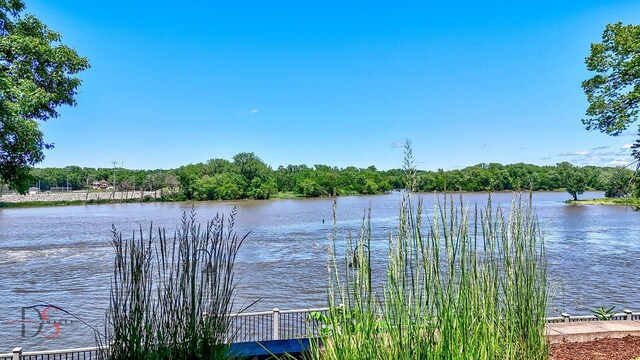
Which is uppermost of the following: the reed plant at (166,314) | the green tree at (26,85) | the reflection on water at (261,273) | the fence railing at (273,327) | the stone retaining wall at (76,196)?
the green tree at (26,85)

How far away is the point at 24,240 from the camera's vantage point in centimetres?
3391

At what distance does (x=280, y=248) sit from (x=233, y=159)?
79039 mm

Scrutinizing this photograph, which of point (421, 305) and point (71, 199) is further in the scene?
A: point (71, 199)

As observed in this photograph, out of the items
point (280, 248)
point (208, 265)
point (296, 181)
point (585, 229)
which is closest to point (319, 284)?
point (280, 248)

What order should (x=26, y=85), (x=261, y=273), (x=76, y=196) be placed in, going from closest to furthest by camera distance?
(x=26, y=85)
(x=261, y=273)
(x=76, y=196)

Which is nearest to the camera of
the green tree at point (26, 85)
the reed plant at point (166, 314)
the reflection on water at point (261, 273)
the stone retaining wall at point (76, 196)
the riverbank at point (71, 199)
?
the reed plant at point (166, 314)

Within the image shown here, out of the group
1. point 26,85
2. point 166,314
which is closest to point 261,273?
point 26,85

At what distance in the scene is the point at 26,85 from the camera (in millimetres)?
6074

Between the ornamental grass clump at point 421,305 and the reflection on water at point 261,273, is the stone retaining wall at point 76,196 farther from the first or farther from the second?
the ornamental grass clump at point 421,305

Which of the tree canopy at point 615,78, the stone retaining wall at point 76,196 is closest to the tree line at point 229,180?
the stone retaining wall at point 76,196

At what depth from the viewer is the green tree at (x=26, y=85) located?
5.71m

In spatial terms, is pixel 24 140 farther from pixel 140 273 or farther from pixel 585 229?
pixel 585 229

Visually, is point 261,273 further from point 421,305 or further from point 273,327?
point 421,305

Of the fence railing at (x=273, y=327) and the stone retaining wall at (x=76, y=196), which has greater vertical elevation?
the stone retaining wall at (x=76, y=196)
